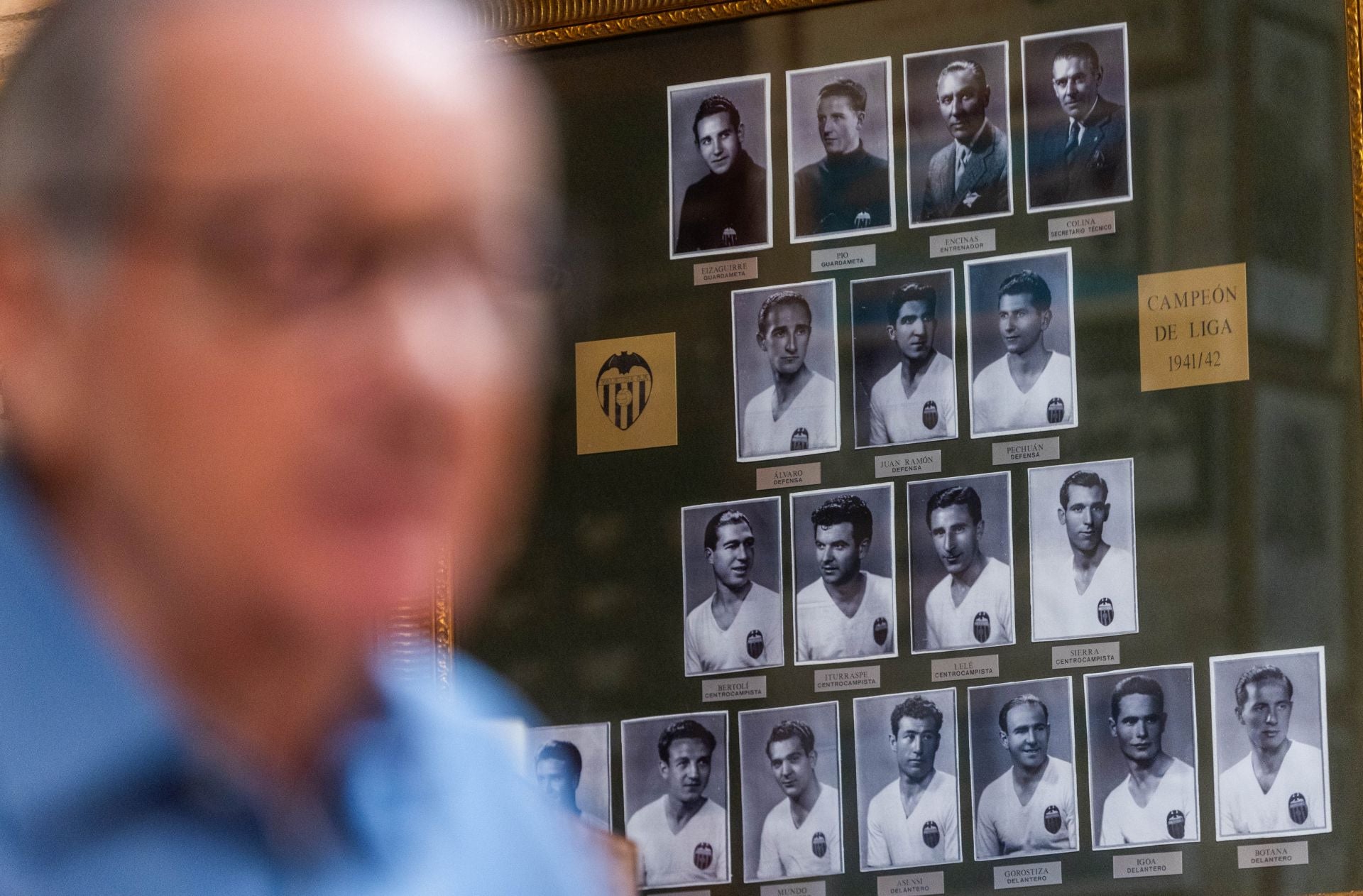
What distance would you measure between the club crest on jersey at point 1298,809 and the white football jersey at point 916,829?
27cm

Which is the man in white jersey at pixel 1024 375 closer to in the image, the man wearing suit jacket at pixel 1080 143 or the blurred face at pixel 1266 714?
the man wearing suit jacket at pixel 1080 143

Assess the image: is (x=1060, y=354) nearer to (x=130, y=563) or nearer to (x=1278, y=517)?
(x=1278, y=517)

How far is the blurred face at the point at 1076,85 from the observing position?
5.24 feet

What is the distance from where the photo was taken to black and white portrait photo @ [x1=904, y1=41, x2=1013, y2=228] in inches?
63.9

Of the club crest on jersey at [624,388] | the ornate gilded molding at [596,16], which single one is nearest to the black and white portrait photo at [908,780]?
the club crest on jersey at [624,388]

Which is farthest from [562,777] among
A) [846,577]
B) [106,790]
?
[106,790]

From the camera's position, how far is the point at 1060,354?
1578 millimetres

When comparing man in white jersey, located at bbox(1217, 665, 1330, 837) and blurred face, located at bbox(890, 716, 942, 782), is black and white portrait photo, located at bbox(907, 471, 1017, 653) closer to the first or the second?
blurred face, located at bbox(890, 716, 942, 782)

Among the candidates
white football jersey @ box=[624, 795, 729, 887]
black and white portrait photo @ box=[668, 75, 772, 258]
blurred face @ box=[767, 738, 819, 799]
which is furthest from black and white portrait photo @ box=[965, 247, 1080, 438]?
white football jersey @ box=[624, 795, 729, 887]

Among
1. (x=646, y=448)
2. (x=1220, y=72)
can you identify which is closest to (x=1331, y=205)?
(x=1220, y=72)

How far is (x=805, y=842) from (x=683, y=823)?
120 millimetres

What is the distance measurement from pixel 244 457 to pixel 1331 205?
1.38 meters

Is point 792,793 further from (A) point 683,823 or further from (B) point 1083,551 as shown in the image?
(B) point 1083,551

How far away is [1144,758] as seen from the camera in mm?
1506
